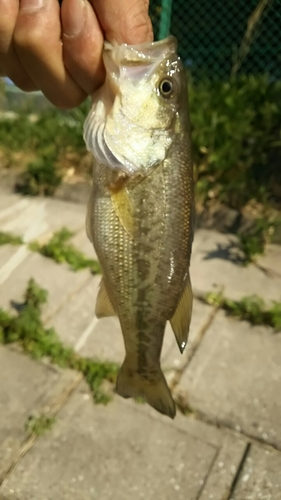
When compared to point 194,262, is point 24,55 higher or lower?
higher

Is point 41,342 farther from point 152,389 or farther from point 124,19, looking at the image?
point 124,19

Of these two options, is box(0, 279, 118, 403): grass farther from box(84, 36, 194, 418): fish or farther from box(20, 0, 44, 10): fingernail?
box(20, 0, 44, 10): fingernail

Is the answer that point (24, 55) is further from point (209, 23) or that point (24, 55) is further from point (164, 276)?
point (209, 23)

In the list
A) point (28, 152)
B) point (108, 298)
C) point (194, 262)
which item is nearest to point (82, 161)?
point (28, 152)

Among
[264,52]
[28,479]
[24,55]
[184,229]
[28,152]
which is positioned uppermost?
[24,55]

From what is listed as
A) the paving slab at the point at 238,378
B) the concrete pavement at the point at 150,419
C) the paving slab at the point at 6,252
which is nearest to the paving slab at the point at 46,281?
the concrete pavement at the point at 150,419

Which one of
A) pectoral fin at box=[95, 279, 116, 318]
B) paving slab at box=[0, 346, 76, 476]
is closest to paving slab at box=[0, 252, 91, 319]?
paving slab at box=[0, 346, 76, 476]

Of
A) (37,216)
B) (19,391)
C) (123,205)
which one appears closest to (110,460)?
(19,391)
